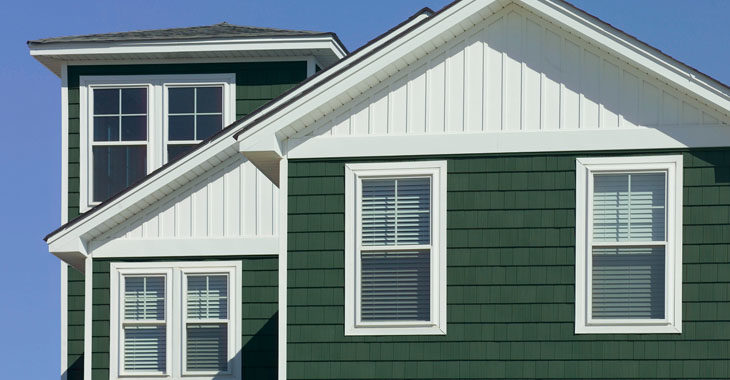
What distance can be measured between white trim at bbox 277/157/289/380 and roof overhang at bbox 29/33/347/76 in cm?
530

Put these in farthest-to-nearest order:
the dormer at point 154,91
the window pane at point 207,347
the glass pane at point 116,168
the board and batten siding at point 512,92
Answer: the glass pane at point 116,168
the dormer at point 154,91
the window pane at point 207,347
the board and batten siding at point 512,92

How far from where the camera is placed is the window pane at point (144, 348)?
56.1 feet

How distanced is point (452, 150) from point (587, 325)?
2339mm

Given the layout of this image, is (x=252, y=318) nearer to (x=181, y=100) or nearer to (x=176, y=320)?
(x=176, y=320)

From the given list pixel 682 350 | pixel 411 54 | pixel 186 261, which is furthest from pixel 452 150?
pixel 186 261

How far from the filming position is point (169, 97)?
19.6 metres

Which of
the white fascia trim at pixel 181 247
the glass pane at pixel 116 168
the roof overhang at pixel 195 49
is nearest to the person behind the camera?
the white fascia trim at pixel 181 247

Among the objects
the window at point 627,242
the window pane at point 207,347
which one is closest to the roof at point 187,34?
A: the window pane at point 207,347

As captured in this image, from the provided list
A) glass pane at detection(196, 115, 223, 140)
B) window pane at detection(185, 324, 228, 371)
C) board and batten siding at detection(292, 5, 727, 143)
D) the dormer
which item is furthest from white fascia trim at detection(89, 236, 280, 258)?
board and batten siding at detection(292, 5, 727, 143)

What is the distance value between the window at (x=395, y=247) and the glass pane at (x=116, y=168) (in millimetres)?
6220

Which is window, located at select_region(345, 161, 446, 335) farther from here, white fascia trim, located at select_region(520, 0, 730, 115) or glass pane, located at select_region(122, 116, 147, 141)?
glass pane, located at select_region(122, 116, 147, 141)

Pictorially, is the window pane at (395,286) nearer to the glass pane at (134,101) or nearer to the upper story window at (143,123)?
the upper story window at (143,123)

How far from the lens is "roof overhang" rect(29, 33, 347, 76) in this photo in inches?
760

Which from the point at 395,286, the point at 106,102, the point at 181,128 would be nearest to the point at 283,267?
→ the point at 395,286
